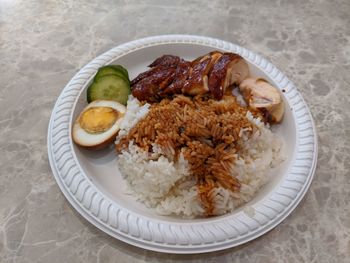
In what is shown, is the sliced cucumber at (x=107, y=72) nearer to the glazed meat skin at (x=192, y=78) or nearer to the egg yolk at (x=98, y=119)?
the glazed meat skin at (x=192, y=78)

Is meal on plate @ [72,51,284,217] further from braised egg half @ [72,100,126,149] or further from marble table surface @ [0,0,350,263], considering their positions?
marble table surface @ [0,0,350,263]

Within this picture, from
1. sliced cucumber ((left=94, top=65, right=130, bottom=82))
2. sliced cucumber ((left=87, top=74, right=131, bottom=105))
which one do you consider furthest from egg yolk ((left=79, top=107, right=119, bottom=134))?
sliced cucumber ((left=94, top=65, right=130, bottom=82))

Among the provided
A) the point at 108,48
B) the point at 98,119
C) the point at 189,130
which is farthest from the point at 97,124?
the point at 108,48

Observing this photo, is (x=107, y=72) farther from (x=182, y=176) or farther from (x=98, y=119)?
(x=182, y=176)

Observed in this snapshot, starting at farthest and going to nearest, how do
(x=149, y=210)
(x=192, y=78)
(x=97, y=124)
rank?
1. (x=192, y=78)
2. (x=97, y=124)
3. (x=149, y=210)

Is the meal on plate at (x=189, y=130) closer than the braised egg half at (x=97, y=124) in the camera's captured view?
Yes

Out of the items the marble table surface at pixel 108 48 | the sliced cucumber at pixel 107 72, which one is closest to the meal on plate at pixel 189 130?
the sliced cucumber at pixel 107 72
